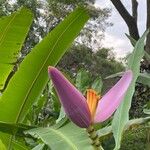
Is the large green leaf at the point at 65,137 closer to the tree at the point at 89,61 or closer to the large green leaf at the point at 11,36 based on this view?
the large green leaf at the point at 11,36

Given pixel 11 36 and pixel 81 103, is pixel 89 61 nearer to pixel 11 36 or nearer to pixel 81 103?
pixel 11 36

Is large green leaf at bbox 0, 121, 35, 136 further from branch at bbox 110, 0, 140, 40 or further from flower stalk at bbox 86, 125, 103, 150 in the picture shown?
branch at bbox 110, 0, 140, 40

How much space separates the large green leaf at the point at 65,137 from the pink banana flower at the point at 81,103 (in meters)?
0.09

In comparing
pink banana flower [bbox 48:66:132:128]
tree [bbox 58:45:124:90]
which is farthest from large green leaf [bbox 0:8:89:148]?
tree [bbox 58:45:124:90]

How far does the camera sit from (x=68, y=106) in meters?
0.60

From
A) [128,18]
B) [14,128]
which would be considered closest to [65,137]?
[14,128]

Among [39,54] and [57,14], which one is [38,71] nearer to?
[39,54]

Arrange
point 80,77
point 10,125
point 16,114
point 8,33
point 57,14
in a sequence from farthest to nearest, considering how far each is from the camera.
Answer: point 57,14 → point 80,77 → point 8,33 → point 16,114 → point 10,125

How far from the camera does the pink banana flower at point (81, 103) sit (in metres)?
0.59

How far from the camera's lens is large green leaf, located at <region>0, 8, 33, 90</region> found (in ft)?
3.37

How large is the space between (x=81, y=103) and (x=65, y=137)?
5.9 inches

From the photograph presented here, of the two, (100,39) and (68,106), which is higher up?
(100,39)

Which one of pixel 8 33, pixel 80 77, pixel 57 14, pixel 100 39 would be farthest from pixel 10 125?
pixel 100 39

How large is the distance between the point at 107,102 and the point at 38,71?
12.4 inches
